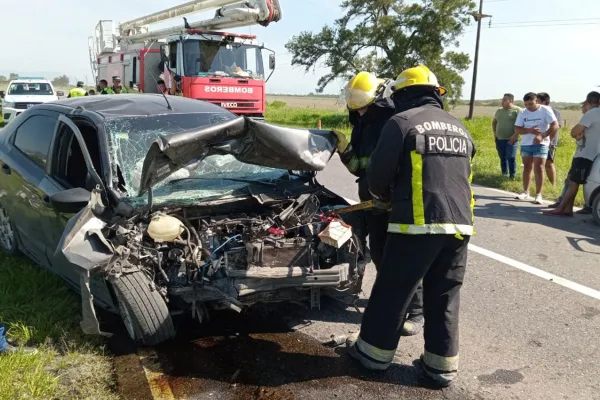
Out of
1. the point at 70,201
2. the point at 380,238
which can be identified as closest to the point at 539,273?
the point at 380,238

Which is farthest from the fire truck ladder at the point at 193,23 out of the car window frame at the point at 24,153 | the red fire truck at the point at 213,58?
the car window frame at the point at 24,153

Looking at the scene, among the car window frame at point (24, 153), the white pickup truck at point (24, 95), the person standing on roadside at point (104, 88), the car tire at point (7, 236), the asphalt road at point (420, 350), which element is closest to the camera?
the asphalt road at point (420, 350)

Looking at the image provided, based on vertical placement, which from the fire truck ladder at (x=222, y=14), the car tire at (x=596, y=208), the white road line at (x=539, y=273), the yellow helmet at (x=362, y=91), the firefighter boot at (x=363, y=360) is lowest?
the white road line at (x=539, y=273)

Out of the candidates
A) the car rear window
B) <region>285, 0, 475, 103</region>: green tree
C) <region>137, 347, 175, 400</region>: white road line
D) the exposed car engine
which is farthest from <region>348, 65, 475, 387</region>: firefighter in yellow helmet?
<region>285, 0, 475, 103</region>: green tree

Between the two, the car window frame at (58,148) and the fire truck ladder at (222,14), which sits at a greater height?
the fire truck ladder at (222,14)

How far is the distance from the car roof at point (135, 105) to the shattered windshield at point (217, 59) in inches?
340

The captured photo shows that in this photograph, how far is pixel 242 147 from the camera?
3697 mm

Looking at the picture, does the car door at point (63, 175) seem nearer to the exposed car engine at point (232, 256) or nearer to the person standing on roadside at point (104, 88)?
the exposed car engine at point (232, 256)

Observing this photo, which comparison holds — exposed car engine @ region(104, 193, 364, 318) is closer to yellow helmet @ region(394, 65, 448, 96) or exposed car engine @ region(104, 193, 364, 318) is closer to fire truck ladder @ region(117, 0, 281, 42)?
yellow helmet @ region(394, 65, 448, 96)

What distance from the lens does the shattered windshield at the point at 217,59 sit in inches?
524

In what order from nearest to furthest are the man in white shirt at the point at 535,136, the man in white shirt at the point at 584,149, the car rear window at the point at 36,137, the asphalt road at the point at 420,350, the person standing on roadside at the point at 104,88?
the asphalt road at the point at 420,350 → the car rear window at the point at 36,137 → the man in white shirt at the point at 584,149 → the man in white shirt at the point at 535,136 → the person standing on roadside at the point at 104,88

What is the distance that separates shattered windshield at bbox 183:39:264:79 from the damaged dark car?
9173 mm

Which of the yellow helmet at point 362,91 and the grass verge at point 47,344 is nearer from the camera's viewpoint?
the grass verge at point 47,344

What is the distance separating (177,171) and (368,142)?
144 centimetres
